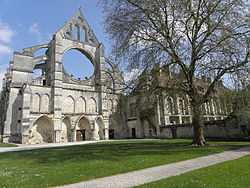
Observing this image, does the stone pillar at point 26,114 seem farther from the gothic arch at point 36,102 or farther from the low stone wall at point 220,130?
the low stone wall at point 220,130

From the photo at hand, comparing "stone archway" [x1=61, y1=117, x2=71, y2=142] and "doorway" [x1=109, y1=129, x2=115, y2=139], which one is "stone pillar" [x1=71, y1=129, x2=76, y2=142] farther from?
"doorway" [x1=109, y1=129, x2=115, y2=139]

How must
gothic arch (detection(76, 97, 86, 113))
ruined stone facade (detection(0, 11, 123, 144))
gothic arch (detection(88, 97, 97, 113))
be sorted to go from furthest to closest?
gothic arch (detection(88, 97, 97, 113)), gothic arch (detection(76, 97, 86, 113)), ruined stone facade (detection(0, 11, 123, 144))

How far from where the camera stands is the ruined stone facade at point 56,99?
2631 cm

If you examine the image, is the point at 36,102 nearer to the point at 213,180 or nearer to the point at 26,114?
the point at 26,114

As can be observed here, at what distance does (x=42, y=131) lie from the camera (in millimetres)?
27594

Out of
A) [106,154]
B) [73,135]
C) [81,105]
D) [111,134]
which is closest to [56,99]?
[81,105]

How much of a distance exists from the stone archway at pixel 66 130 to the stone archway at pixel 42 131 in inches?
73.5

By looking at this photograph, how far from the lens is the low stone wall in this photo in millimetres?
20281

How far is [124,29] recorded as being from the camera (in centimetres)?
1270

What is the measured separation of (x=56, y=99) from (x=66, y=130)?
524 centimetres

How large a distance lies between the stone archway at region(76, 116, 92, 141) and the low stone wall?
43.6 feet

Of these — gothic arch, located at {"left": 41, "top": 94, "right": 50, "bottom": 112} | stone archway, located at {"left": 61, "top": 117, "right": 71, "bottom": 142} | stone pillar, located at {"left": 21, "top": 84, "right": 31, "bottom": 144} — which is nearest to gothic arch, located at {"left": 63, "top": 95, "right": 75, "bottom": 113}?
stone archway, located at {"left": 61, "top": 117, "right": 71, "bottom": 142}

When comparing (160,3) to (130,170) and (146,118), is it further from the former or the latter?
(146,118)

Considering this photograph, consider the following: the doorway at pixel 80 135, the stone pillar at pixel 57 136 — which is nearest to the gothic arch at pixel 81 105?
the doorway at pixel 80 135
